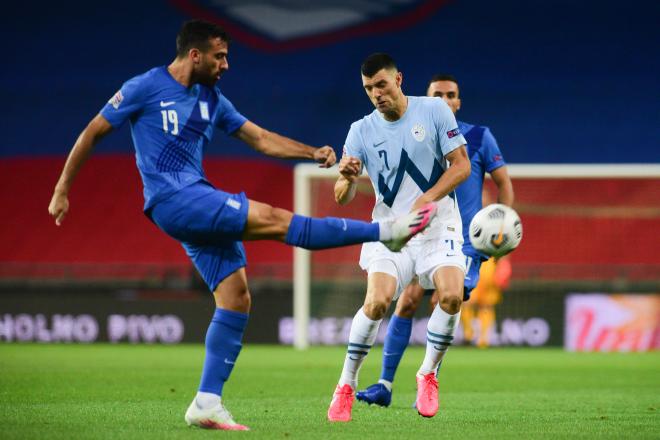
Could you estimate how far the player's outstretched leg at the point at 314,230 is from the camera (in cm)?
470

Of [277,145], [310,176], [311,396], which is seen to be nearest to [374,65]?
[277,145]

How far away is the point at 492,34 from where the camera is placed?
2169 cm

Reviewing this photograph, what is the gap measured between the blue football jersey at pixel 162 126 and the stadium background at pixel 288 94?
11.8 meters

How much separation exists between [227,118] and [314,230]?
0.87 m

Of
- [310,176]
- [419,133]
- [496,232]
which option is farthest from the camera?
[310,176]

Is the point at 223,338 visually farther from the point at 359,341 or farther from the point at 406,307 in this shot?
the point at 406,307

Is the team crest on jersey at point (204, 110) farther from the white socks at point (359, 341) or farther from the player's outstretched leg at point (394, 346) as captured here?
the player's outstretched leg at point (394, 346)

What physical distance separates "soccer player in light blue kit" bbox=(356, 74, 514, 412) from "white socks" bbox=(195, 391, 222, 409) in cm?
178

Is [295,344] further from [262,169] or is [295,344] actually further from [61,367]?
[262,169]

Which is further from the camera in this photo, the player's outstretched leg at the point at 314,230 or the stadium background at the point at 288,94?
the stadium background at the point at 288,94

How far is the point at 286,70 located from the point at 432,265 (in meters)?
16.3

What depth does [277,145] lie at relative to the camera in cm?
524

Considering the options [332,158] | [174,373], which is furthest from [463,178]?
[174,373]

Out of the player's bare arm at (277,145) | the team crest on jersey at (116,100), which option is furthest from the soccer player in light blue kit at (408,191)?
the team crest on jersey at (116,100)
